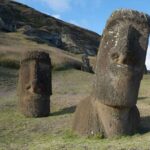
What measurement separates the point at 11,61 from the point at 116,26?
Result: 961 inches

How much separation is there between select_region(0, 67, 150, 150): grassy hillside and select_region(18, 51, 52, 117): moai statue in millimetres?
477

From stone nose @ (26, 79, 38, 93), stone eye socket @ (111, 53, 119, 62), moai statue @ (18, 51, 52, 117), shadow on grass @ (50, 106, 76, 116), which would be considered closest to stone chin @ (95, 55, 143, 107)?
stone eye socket @ (111, 53, 119, 62)

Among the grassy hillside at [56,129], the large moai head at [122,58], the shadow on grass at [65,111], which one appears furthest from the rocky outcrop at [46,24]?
the large moai head at [122,58]

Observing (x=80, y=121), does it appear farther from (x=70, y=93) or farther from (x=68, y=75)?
(x=68, y=75)

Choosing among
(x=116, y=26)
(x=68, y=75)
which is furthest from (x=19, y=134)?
(x=68, y=75)

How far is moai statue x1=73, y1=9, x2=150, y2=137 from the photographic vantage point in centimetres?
1483

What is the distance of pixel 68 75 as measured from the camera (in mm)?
37250

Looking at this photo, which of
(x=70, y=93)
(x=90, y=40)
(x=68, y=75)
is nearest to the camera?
(x=70, y=93)

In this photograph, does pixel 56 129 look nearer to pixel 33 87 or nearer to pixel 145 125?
pixel 145 125

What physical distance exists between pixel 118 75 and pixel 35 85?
6.58m

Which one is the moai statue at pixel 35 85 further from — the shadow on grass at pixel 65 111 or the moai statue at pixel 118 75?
the moai statue at pixel 118 75

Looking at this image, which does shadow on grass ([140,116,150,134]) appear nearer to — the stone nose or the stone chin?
the stone chin

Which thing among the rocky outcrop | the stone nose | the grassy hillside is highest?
the rocky outcrop

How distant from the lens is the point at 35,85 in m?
20.7
